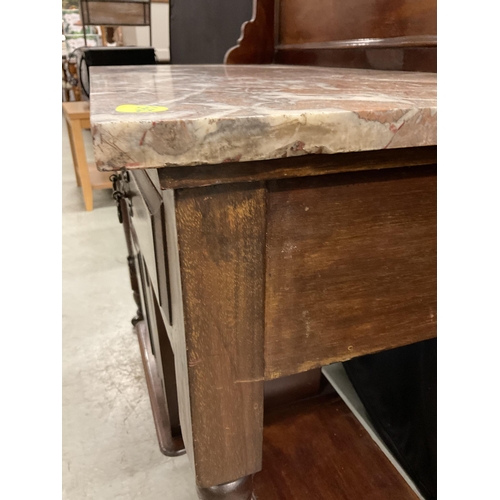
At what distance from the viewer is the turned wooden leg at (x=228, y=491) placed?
17.2 inches

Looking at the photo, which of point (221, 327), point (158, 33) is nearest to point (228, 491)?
point (221, 327)

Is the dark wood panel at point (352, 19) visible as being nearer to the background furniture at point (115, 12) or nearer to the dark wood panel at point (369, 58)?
the dark wood panel at point (369, 58)

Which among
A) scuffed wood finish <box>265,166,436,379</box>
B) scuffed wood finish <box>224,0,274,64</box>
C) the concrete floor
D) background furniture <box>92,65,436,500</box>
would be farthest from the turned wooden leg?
scuffed wood finish <box>224,0,274,64</box>

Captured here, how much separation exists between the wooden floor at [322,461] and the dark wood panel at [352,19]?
68cm

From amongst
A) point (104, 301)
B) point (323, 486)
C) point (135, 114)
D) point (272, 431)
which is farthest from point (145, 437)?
point (135, 114)

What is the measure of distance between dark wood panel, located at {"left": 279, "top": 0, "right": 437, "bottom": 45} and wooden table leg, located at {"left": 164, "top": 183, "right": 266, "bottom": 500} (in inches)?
20.3

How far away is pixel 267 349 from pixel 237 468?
4.8 inches

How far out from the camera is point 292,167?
31 cm

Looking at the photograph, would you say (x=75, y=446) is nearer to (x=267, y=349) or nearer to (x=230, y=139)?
(x=267, y=349)

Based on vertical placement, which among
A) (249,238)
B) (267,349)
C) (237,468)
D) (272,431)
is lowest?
(272,431)

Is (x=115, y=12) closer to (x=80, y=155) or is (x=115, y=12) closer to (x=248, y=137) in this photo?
(x=80, y=155)

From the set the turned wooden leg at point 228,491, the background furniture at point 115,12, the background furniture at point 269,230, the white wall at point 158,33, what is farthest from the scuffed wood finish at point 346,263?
the white wall at point 158,33

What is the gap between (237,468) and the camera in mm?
406

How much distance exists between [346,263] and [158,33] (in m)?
4.35
